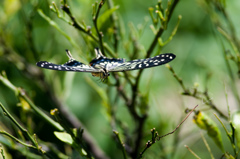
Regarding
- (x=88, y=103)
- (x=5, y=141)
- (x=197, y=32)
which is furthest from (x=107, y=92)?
(x=197, y=32)

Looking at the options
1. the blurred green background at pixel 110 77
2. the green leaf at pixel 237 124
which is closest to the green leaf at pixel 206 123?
the green leaf at pixel 237 124

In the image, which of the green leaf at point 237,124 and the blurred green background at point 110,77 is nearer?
the green leaf at point 237,124

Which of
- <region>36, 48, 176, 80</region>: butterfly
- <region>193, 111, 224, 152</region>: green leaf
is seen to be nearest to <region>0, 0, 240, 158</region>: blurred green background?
<region>36, 48, 176, 80</region>: butterfly

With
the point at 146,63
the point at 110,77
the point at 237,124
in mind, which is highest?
the point at 110,77

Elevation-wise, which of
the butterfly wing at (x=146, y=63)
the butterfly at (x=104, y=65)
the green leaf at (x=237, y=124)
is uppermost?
the butterfly at (x=104, y=65)

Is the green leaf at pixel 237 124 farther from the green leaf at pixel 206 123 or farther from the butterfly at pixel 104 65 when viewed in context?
the butterfly at pixel 104 65

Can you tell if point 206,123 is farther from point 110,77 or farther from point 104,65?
point 110,77

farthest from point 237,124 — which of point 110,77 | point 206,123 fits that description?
point 110,77
